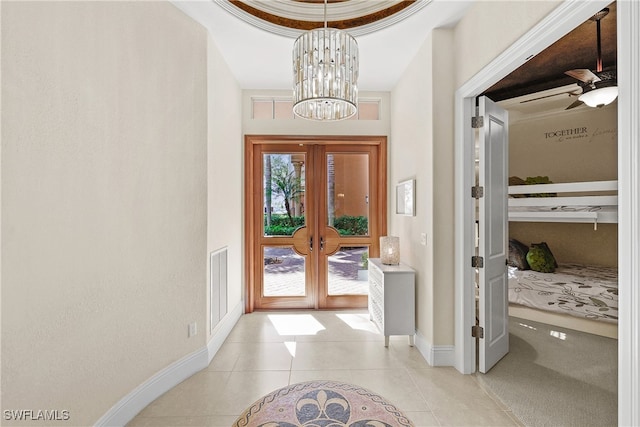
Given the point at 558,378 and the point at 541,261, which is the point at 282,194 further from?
the point at 541,261

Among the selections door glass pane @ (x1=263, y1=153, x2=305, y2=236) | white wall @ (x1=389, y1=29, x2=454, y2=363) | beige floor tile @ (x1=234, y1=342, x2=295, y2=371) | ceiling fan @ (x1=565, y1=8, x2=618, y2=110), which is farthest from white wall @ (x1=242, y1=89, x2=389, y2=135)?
beige floor tile @ (x1=234, y1=342, x2=295, y2=371)

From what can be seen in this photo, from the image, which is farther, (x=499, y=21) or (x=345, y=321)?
(x=345, y=321)

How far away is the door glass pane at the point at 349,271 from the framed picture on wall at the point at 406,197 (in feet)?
3.00

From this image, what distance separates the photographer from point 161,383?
2217mm

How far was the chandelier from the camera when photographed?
1890 millimetres

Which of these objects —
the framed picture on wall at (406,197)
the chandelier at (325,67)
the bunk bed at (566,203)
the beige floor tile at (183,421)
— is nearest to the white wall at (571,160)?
the bunk bed at (566,203)

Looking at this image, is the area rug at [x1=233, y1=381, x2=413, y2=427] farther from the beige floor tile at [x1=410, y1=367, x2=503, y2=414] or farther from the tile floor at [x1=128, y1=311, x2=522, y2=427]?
the beige floor tile at [x1=410, y1=367, x2=503, y2=414]

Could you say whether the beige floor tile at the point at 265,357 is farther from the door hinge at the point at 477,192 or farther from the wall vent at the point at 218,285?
the door hinge at the point at 477,192

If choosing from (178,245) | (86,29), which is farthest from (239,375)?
(86,29)

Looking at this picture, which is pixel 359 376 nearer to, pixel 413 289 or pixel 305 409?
pixel 305 409

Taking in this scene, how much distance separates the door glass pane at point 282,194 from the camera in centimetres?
414

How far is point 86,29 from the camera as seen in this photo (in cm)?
167

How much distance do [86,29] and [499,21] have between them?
2.65 metres

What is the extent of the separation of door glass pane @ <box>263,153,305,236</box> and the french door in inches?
0.6
